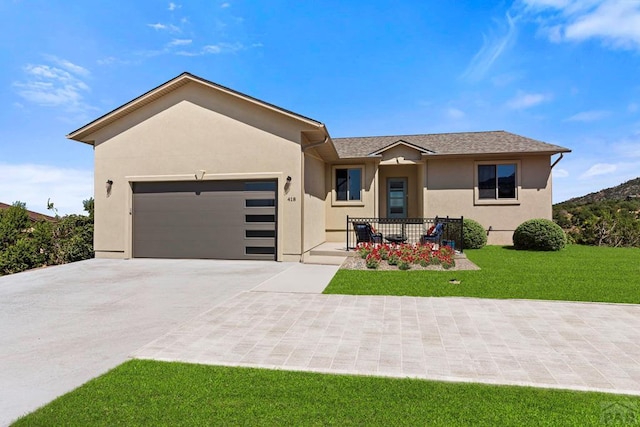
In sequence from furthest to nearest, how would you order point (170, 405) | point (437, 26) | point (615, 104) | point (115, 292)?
1. point (615, 104)
2. point (437, 26)
3. point (115, 292)
4. point (170, 405)

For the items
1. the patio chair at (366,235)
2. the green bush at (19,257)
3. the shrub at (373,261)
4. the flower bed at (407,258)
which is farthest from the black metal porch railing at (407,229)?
the green bush at (19,257)

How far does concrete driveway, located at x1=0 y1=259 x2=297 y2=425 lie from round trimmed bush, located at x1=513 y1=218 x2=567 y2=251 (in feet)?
32.7

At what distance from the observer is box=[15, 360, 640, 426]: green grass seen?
105 inches

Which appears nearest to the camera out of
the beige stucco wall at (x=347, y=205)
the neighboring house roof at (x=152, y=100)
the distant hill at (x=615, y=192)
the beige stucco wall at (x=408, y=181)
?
the neighboring house roof at (x=152, y=100)

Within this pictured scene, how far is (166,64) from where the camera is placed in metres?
12.4

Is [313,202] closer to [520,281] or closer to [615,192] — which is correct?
[520,281]

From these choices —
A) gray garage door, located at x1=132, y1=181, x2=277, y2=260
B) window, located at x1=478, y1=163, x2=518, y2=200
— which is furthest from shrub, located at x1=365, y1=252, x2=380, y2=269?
window, located at x1=478, y1=163, x2=518, y2=200

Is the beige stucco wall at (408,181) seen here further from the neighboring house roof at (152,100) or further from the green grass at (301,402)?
the green grass at (301,402)

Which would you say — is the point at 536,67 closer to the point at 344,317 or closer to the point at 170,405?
the point at 344,317

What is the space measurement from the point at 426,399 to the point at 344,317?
8.17ft

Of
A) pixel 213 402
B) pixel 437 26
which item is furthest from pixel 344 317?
pixel 437 26

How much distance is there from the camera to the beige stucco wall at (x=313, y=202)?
12.1 meters

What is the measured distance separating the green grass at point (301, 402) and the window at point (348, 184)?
13329 millimetres

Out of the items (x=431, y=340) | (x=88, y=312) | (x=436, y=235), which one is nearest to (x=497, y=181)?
(x=436, y=235)
